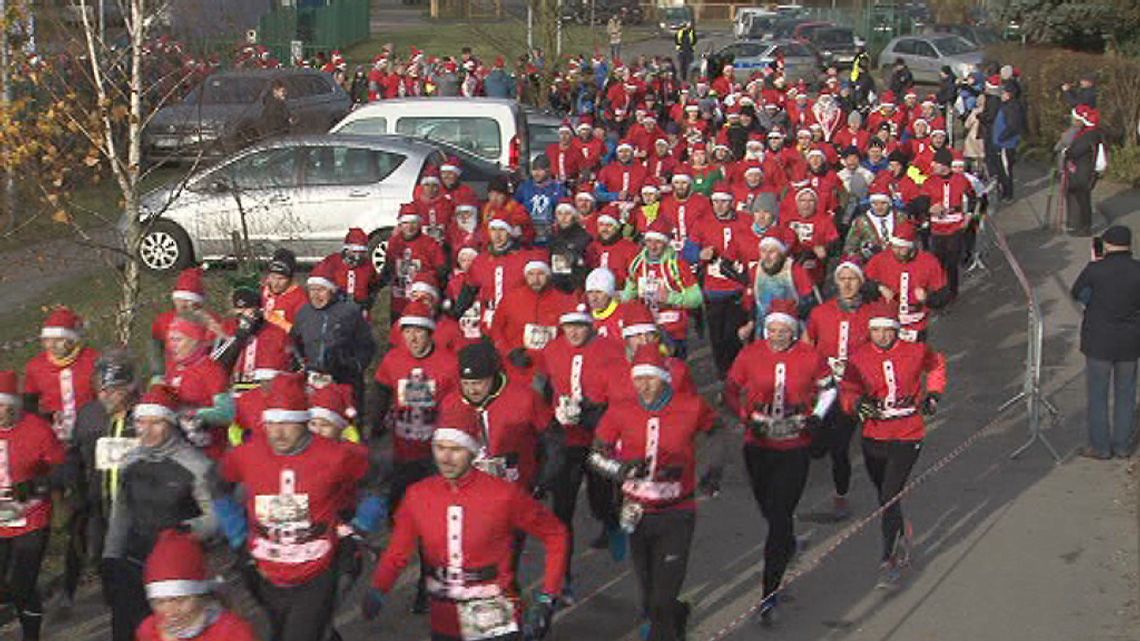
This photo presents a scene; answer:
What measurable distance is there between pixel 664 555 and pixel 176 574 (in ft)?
10.6

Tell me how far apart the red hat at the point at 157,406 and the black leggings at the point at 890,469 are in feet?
13.8

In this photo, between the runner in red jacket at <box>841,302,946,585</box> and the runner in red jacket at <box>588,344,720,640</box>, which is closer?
the runner in red jacket at <box>588,344,720,640</box>

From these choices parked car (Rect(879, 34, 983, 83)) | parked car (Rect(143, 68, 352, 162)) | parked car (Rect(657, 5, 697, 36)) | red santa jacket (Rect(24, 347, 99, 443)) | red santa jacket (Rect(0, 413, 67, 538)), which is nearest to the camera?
red santa jacket (Rect(0, 413, 67, 538))

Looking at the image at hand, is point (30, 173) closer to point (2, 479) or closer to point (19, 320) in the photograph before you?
point (2, 479)

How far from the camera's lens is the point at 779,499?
29.9 feet

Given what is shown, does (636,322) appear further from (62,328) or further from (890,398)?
(62,328)

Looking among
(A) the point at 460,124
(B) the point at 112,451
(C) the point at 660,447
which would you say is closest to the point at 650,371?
(C) the point at 660,447

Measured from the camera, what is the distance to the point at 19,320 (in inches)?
677

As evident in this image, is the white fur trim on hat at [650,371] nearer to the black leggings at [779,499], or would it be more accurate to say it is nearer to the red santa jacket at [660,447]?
the red santa jacket at [660,447]

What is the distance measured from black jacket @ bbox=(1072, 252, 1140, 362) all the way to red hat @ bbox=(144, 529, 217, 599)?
8603 millimetres

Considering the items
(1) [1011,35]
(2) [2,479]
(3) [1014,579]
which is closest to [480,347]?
(2) [2,479]

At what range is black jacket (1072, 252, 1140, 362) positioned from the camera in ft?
40.3

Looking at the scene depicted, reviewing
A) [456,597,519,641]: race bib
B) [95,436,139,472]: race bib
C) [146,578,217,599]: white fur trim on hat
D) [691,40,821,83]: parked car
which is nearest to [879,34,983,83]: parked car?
[691,40,821,83]: parked car

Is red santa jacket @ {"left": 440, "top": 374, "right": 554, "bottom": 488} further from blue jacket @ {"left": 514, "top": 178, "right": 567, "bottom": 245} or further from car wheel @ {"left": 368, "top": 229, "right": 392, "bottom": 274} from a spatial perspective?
car wheel @ {"left": 368, "top": 229, "right": 392, "bottom": 274}
